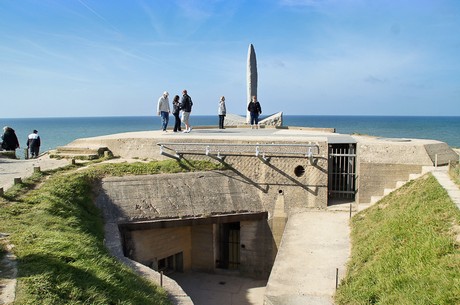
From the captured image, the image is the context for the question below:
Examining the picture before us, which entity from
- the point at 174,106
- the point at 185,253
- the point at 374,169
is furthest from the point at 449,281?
the point at 174,106

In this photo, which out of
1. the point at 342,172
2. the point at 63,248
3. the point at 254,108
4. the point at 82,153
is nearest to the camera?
the point at 63,248

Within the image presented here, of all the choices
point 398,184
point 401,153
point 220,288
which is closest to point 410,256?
point 398,184

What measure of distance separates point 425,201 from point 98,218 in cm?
841

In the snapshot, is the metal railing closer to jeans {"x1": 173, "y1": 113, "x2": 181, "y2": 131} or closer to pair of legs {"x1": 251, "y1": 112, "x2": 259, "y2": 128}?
jeans {"x1": 173, "y1": 113, "x2": 181, "y2": 131}

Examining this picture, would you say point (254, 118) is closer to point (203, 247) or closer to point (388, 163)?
point (203, 247)

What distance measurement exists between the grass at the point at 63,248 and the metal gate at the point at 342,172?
7.80 meters

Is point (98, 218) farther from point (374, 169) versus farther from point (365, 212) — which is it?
point (374, 169)

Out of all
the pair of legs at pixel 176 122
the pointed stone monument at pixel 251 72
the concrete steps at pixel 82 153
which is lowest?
the concrete steps at pixel 82 153

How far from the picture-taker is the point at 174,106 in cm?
1639

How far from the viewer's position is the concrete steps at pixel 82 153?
14625mm

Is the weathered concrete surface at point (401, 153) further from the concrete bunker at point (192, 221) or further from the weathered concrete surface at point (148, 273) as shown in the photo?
the weathered concrete surface at point (148, 273)

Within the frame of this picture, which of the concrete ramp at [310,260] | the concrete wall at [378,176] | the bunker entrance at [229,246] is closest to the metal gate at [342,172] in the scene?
the concrete wall at [378,176]

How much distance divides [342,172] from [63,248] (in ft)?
31.7

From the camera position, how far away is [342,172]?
534 inches
